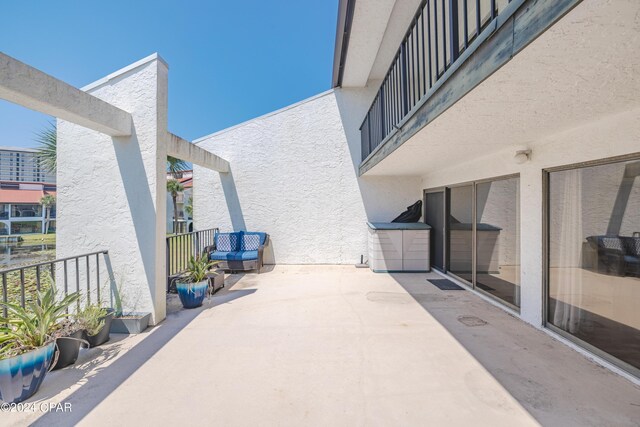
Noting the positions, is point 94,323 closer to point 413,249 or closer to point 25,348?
point 25,348

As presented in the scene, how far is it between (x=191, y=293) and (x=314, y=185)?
4096 mm

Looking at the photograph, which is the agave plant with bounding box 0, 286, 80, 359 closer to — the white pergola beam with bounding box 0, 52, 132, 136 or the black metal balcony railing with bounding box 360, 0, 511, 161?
the white pergola beam with bounding box 0, 52, 132, 136

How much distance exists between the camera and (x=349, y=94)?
716cm

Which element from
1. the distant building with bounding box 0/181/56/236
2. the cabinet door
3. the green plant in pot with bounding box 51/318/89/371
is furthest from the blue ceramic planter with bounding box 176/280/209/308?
the distant building with bounding box 0/181/56/236

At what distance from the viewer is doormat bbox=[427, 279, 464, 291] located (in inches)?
192

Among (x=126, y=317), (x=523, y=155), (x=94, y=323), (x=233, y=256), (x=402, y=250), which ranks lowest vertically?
(x=126, y=317)

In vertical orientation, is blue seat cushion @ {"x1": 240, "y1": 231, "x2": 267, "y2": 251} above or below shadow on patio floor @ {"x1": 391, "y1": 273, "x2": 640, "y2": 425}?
above

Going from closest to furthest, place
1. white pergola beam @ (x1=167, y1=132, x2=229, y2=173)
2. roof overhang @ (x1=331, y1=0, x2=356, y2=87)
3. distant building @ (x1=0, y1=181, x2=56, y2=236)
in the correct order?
white pergola beam @ (x1=167, y1=132, x2=229, y2=173) → roof overhang @ (x1=331, y1=0, x2=356, y2=87) → distant building @ (x1=0, y1=181, x2=56, y2=236)

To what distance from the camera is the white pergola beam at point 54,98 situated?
6.91ft

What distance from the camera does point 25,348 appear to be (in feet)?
6.72

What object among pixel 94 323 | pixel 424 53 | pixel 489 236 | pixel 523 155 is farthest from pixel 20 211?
pixel 523 155

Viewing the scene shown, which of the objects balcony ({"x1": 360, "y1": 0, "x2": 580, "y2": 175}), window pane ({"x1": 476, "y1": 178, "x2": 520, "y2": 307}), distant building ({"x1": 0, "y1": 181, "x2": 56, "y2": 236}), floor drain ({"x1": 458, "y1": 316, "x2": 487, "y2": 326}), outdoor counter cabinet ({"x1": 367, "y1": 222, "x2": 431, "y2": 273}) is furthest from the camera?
distant building ({"x1": 0, "y1": 181, "x2": 56, "y2": 236})

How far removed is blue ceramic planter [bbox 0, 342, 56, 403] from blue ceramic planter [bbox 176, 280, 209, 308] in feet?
5.99

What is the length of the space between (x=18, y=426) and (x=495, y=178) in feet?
18.2
